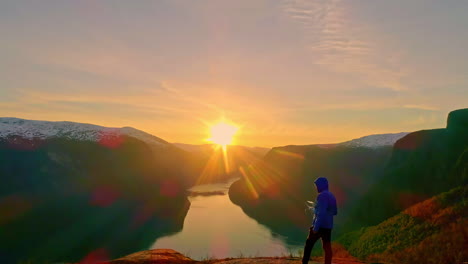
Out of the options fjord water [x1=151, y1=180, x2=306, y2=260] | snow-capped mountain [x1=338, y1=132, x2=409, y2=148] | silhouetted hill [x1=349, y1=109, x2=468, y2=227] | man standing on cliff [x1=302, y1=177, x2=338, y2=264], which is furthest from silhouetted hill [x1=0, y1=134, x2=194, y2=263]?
snow-capped mountain [x1=338, y1=132, x2=409, y2=148]

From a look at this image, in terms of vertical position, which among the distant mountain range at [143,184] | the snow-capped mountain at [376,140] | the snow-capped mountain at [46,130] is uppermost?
the snow-capped mountain at [376,140]

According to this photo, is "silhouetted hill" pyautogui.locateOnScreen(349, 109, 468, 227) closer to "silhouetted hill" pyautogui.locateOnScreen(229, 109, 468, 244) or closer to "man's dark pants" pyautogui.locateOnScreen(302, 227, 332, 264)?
"silhouetted hill" pyautogui.locateOnScreen(229, 109, 468, 244)

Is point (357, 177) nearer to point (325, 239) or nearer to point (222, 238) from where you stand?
point (222, 238)

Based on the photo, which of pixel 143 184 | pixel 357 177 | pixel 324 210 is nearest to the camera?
pixel 324 210

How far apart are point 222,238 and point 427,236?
58.9m

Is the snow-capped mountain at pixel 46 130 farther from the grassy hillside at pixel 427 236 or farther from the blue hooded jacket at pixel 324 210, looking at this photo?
the blue hooded jacket at pixel 324 210

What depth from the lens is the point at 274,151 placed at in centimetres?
13975

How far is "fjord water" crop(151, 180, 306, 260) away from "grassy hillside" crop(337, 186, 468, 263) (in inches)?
1104

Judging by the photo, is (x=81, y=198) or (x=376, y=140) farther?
(x=376, y=140)

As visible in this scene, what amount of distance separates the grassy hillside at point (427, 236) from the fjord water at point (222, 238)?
2804 cm

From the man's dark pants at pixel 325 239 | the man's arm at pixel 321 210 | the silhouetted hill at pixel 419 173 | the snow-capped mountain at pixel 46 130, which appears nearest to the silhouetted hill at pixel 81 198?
the snow-capped mountain at pixel 46 130

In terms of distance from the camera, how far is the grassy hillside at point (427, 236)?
43.3ft

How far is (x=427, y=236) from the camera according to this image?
1778 cm

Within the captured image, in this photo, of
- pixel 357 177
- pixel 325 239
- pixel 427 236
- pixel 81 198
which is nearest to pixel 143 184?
pixel 81 198
